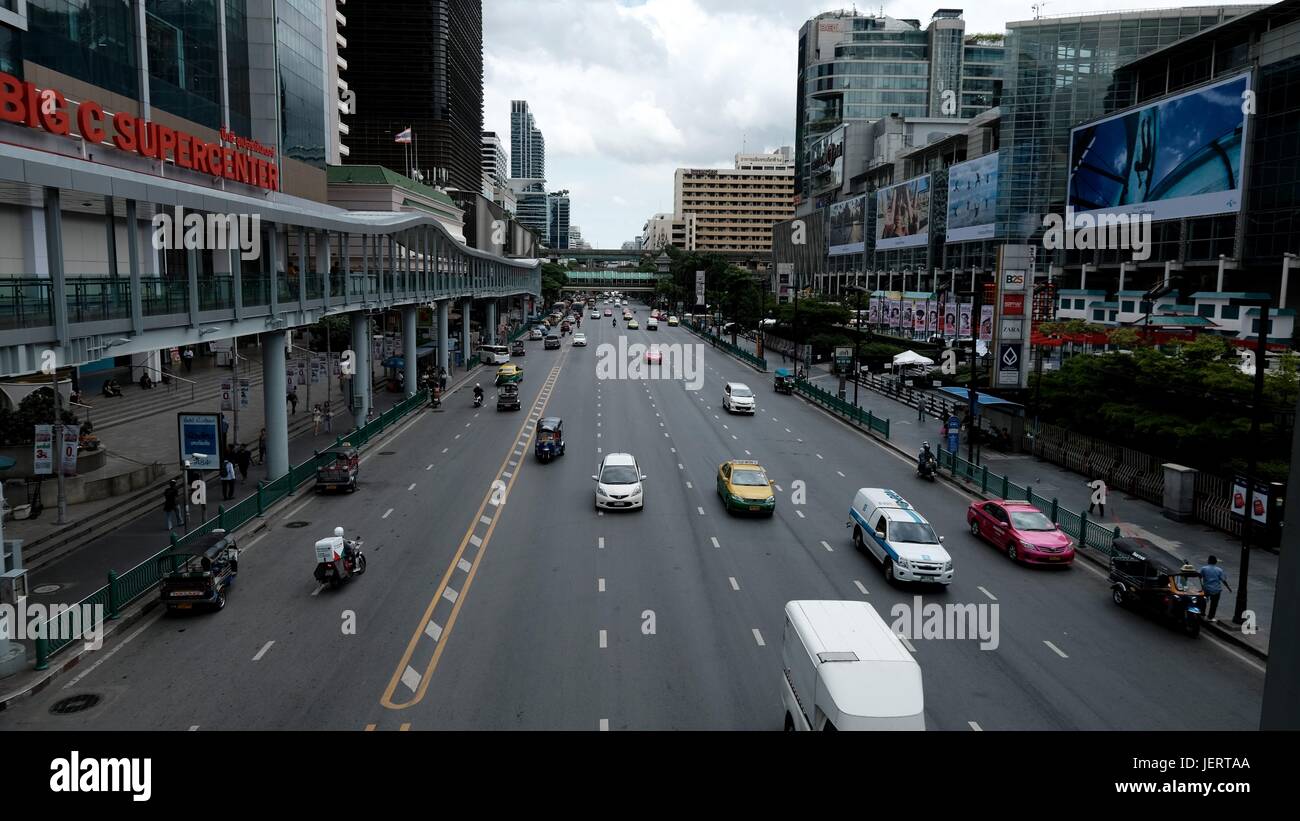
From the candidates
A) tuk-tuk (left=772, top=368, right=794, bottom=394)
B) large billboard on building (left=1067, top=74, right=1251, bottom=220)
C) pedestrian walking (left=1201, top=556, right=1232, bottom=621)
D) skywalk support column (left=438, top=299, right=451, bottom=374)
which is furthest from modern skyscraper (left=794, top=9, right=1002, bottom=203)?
pedestrian walking (left=1201, top=556, right=1232, bottom=621)

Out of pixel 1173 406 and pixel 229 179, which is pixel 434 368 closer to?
pixel 229 179

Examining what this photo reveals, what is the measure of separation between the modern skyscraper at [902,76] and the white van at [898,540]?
481 feet

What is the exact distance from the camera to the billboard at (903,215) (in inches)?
4087

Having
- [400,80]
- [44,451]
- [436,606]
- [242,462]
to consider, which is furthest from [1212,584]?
[400,80]

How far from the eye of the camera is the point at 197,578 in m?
18.2

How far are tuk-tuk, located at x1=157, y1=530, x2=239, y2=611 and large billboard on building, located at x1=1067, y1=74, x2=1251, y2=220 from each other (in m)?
67.1

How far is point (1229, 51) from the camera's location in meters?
67.5

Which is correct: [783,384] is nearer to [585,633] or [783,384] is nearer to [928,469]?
[928,469]

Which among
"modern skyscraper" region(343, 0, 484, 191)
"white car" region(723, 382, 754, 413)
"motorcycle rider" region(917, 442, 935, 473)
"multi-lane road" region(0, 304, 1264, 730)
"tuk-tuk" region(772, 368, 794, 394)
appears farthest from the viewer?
"modern skyscraper" region(343, 0, 484, 191)

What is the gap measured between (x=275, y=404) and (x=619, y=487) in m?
13.0

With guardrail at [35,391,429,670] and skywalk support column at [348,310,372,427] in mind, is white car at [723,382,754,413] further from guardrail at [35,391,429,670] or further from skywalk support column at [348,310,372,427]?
guardrail at [35,391,429,670]

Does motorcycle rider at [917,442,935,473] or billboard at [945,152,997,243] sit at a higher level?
billboard at [945,152,997,243]

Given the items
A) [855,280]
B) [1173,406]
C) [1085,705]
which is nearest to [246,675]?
[1085,705]

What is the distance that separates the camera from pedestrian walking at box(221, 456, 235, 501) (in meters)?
27.5
